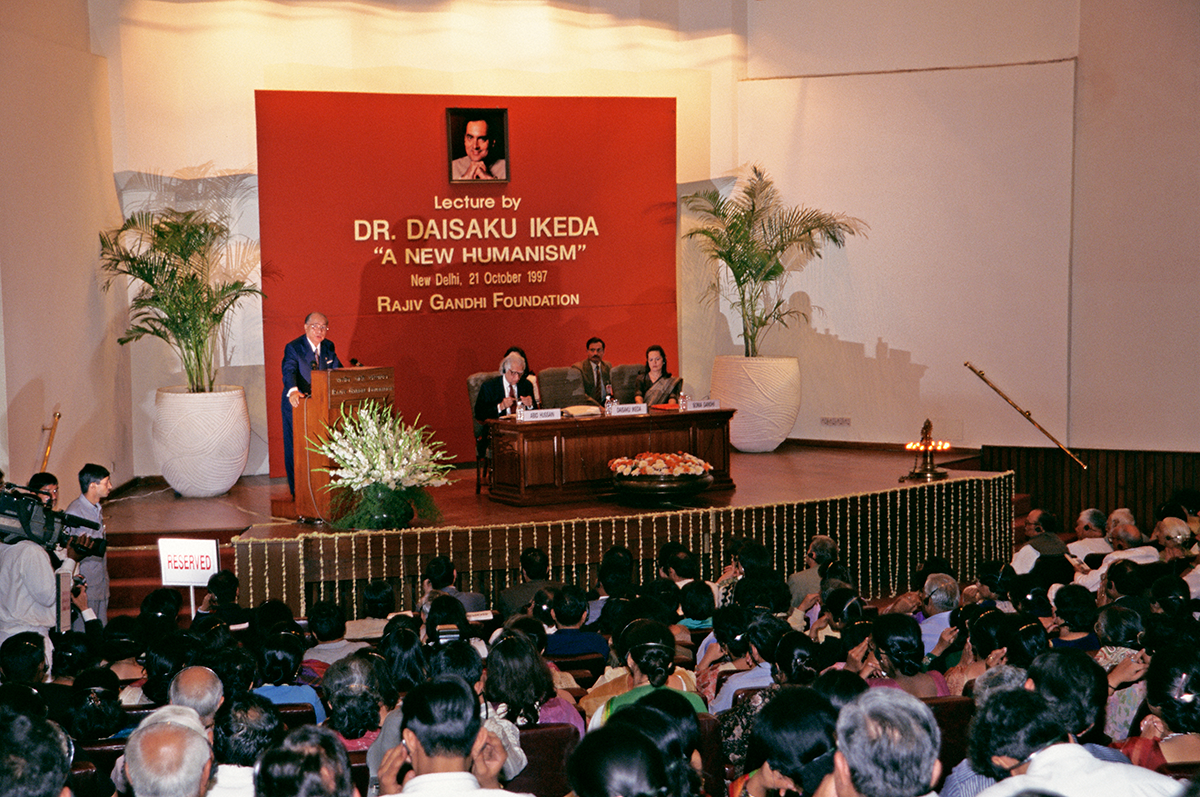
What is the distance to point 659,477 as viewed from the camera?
29.3 ft

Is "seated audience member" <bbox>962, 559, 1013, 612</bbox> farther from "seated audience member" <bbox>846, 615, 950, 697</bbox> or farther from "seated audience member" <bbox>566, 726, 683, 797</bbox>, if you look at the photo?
"seated audience member" <bbox>566, 726, 683, 797</bbox>

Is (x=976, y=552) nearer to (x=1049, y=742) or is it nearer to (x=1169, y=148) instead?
(x=1169, y=148)

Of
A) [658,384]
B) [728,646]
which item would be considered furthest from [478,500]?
[728,646]

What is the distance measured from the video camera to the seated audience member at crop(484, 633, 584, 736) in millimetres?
3039

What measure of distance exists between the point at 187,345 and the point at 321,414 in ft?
7.36

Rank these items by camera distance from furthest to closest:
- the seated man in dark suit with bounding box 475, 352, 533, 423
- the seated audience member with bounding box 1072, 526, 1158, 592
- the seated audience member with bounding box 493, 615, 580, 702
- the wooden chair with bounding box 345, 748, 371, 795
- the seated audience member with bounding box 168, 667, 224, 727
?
the seated man in dark suit with bounding box 475, 352, 533, 423 < the seated audience member with bounding box 1072, 526, 1158, 592 < the seated audience member with bounding box 493, 615, 580, 702 < the seated audience member with bounding box 168, 667, 224, 727 < the wooden chair with bounding box 345, 748, 371, 795

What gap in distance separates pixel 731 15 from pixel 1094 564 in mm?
7180

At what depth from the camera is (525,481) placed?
898cm

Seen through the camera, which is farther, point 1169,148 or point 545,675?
point 1169,148

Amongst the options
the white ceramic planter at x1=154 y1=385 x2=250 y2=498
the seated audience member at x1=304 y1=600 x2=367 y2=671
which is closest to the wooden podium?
the white ceramic planter at x1=154 y1=385 x2=250 y2=498

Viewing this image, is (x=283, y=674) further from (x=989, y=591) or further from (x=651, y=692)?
(x=989, y=591)

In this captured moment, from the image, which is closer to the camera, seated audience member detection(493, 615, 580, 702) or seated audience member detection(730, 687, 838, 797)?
seated audience member detection(730, 687, 838, 797)

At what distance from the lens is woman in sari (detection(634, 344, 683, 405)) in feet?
32.4

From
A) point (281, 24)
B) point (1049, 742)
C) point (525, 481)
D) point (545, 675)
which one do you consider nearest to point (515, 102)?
point (281, 24)
